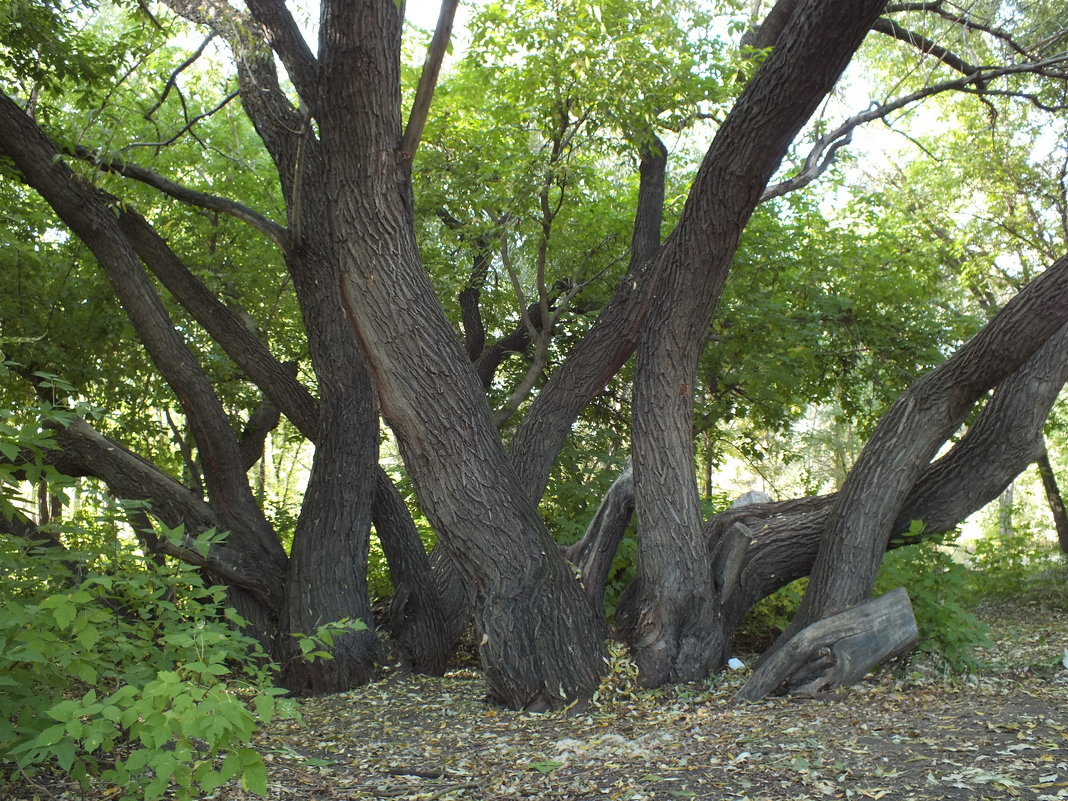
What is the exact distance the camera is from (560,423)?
6652mm

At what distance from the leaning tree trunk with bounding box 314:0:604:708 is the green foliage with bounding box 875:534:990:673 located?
6.25ft

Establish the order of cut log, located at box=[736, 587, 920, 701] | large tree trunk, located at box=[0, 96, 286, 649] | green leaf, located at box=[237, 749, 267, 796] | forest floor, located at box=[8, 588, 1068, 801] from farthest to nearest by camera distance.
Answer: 1. large tree trunk, located at box=[0, 96, 286, 649]
2. cut log, located at box=[736, 587, 920, 701]
3. forest floor, located at box=[8, 588, 1068, 801]
4. green leaf, located at box=[237, 749, 267, 796]

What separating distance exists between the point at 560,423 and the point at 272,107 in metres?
3.02

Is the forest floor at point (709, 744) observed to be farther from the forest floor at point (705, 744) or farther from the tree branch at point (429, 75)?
the tree branch at point (429, 75)

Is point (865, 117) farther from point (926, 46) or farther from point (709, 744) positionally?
point (709, 744)

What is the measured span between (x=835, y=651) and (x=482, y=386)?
2.65 meters

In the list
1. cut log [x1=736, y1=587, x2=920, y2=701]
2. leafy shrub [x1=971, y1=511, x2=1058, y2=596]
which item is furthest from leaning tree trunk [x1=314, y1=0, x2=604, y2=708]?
leafy shrub [x1=971, y1=511, x2=1058, y2=596]

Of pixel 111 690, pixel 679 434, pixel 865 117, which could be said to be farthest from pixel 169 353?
pixel 865 117

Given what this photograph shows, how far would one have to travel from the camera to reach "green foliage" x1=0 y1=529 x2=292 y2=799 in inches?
97.3

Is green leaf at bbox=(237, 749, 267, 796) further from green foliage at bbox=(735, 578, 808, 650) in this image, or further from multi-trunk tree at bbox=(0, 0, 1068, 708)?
green foliage at bbox=(735, 578, 808, 650)

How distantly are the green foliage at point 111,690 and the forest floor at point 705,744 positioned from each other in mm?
546

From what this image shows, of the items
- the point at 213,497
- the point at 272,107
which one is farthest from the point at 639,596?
the point at 272,107

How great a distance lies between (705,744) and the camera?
4043 millimetres

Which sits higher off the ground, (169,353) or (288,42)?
(288,42)
